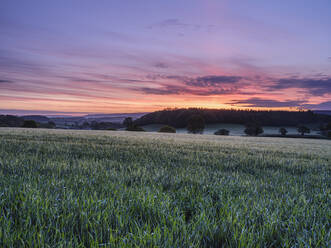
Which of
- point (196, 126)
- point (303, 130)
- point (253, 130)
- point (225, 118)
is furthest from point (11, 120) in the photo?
point (303, 130)

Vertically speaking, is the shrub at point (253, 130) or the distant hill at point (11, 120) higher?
the distant hill at point (11, 120)

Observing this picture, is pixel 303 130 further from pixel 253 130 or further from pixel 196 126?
pixel 196 126

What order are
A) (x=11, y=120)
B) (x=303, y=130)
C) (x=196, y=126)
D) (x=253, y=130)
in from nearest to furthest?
(x=11, y=120), (x=196, y=126), (x=253, y=130), (x=303, y=130)

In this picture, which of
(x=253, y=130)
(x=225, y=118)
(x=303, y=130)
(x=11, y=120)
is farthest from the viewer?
(x=225, y=118)

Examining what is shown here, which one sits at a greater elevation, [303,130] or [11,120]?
[11,120]

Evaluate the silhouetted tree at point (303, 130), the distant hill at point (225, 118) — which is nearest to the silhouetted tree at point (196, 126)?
the distant hill at point (225, 118)

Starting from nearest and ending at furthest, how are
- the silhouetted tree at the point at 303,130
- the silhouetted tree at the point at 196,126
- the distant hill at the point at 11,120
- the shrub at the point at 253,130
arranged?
1. the distant hill at the point at 11,120
2. the silhouetted tree at the point at 196,126
3. the shrub at the point at 253,130
4. the silhouetted tree at the point at 303,130

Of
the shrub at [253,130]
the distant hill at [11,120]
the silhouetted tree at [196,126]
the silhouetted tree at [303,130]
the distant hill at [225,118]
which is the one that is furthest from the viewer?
the distant hill at [225,118]

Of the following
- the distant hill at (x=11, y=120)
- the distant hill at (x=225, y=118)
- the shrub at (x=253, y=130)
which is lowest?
the shrub at (x=253, y=130)

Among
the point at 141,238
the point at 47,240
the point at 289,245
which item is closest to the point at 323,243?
the point at 289,245

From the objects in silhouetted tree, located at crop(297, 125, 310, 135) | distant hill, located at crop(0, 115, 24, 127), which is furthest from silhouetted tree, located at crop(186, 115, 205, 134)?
distant hill, located at crop(0, 115, 24, 127)

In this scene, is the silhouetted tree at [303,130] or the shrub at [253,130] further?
the silhouetted tree at [303,130]

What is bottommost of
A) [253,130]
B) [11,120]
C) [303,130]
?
[253,130]

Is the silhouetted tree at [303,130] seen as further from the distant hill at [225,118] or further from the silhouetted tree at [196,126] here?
the silhouetted tree at [196,126]
